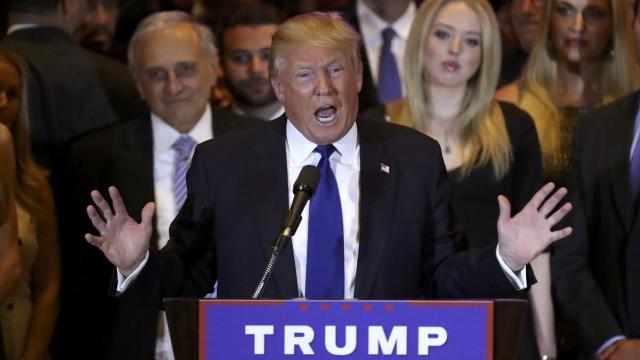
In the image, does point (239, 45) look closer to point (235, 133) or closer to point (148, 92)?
point (148, 92)

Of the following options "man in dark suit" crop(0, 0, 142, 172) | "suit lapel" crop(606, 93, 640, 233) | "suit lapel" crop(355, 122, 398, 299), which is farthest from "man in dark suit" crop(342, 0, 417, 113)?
"suit lapel" crop(355, 122, 398, 299)

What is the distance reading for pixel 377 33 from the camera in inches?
207

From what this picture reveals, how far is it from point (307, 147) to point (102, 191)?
1.52 metres

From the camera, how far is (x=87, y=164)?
4531mm

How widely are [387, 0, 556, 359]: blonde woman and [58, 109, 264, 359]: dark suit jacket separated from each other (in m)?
0.59

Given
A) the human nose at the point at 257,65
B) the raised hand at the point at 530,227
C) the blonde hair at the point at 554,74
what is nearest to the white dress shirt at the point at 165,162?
the human nose at the point at 257,65

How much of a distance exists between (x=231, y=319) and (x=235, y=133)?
799 millimetres

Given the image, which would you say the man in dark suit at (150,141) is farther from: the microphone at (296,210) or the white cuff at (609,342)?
the microphone at (296,210)

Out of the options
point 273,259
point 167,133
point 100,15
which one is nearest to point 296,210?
point 273,259

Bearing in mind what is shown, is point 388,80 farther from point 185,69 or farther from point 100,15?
point 100,15

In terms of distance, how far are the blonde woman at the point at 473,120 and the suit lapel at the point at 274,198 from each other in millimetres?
1196

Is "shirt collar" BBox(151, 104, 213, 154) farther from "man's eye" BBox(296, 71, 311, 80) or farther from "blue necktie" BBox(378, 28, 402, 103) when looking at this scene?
"man's eye" BBox(296, 71, 311, 80)

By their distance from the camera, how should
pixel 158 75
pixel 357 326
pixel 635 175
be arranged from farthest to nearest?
pixel 158 75 → pixel 635 175 → pixel 357 326

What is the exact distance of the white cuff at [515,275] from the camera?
2.90m
